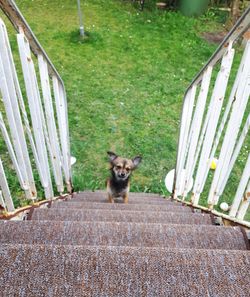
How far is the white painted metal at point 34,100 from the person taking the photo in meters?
1.70

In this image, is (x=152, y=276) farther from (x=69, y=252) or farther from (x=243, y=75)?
(x=243, y=75)

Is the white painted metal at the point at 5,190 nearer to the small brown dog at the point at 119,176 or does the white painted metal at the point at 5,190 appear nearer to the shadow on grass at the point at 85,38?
the small brown dog at the point at 119,176

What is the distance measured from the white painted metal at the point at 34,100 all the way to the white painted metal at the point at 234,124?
3.49 ft

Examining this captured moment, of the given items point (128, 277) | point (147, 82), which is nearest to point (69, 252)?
point (128, 277)

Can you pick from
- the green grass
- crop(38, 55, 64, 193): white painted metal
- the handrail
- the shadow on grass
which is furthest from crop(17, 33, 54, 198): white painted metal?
the shadow on grass

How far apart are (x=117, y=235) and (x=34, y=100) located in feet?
3.11

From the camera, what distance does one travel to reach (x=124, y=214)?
199 centimetres

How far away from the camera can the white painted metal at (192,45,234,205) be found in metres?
1.79

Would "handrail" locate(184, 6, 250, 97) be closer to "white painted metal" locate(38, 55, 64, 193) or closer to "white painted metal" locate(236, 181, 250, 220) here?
"white painted metal" locate(236, 181, 250, 220)

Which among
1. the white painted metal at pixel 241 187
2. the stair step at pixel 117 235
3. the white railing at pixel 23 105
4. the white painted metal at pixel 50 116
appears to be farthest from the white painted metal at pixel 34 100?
the white painted metal at pixel 241 187

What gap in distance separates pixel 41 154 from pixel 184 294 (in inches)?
58.7

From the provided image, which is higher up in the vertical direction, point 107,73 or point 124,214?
point 124,214

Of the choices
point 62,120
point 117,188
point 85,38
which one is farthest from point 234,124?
point 85,38

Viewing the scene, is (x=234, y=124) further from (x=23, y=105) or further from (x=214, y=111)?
(x=23, y=105)
